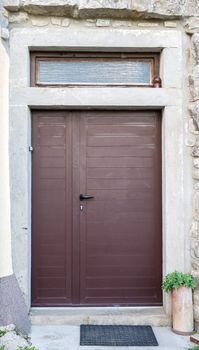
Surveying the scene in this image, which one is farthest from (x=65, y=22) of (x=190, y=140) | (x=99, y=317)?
(x=99, y=317)

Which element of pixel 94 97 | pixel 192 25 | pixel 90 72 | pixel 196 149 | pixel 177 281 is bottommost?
pixel 177 281

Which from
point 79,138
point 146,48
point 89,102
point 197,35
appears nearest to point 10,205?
point 79,138

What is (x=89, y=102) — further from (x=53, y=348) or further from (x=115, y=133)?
(x=53, y=348)

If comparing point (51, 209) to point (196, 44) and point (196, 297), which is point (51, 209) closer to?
point (196, 297)

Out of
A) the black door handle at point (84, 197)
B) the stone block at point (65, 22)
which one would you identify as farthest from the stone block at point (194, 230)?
the stone block at point (65, 22)

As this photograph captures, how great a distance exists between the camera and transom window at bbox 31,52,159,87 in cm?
433

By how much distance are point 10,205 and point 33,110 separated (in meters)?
1.03

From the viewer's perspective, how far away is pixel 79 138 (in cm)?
439

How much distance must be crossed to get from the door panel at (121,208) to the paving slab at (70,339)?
0.45m

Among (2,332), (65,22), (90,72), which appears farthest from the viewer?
(90,72)

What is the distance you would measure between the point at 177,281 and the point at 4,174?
1.95 m

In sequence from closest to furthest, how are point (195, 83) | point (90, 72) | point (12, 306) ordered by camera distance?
point (12, 306) → point (195, 83) → point (90, 72)

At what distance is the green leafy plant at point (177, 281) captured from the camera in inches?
157

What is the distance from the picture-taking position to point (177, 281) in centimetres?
399
